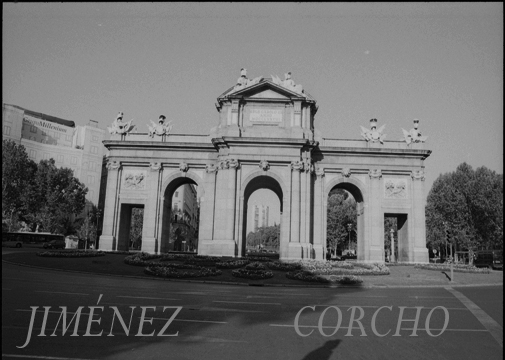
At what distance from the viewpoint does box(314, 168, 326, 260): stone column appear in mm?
47156

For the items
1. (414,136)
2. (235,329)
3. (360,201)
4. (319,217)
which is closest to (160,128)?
(319,217)

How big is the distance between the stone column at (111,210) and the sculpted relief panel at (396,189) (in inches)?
1306

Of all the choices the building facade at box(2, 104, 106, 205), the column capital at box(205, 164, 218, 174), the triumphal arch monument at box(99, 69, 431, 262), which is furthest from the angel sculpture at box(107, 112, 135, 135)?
the building facade at box(2, 104, 106, 205)

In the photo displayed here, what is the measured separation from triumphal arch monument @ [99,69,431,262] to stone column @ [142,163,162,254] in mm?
121

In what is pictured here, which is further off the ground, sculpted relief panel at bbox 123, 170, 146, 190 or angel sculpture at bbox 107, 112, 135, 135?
angel sculpture at bbox 107, 112, 135, 135

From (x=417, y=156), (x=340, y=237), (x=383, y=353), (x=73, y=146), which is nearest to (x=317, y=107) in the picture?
(x=417, y=156)

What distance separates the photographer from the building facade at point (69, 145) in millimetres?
93188

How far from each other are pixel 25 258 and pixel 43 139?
226ft

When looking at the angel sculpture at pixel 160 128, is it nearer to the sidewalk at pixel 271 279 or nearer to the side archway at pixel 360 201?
the sidewalk at pixel 271 279

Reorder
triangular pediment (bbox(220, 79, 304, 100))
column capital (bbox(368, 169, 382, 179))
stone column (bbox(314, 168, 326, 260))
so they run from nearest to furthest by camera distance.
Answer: stone column (bbox(314, 168, 326, 260)) < triangular pediment (bbox(220, 79, 304, 100)) < column capital (bbox(368, 169, 382, 179))

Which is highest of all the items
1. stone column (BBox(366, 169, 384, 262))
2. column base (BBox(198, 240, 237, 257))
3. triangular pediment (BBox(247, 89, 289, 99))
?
triangular pediment (BBox(247, 89, 289, 99))

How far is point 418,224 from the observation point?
159 feet

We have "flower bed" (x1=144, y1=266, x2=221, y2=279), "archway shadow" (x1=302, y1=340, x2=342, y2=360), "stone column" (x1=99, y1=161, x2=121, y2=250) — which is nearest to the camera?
"archway shadow" (x1=302, y1=340, x2=342, y2=360)

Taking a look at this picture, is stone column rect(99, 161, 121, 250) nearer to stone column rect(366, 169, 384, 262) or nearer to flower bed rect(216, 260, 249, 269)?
flower bed rect(216, 260, 249, 269)
